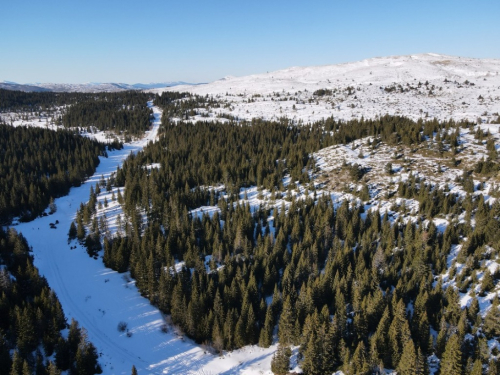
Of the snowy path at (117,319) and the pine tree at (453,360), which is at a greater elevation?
the pine tree at (453,360)

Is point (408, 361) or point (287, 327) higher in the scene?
point (408, 361)

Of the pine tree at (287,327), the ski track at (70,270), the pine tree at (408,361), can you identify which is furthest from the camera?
the ski track at (70,270)

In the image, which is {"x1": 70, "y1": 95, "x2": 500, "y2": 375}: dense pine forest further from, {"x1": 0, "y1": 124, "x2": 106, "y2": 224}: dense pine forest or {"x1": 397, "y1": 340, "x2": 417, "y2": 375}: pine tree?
{"x1": 0, "y1": 124, "x2": 106, "y2": 224}: dense pine forest

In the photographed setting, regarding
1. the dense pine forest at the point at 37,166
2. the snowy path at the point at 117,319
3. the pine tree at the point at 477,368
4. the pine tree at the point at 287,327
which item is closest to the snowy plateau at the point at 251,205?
the snowy path at the point at 117,319

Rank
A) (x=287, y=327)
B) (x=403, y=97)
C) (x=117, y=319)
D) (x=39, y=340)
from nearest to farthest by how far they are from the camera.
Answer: (x=287, y=327)
(x=39, y=340)
(x=117, y=319)
(x=403, y=97)

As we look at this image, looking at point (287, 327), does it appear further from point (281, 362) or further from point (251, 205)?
point (251, 205)

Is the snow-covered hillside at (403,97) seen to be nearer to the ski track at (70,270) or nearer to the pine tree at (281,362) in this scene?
the ski track at (70,270)

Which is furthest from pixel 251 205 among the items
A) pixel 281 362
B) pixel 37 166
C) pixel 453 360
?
pixel 37 166

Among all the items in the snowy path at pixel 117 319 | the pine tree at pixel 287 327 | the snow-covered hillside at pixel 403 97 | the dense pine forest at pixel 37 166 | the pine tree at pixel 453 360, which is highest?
the snow-covered hillside at pixel 403 97
